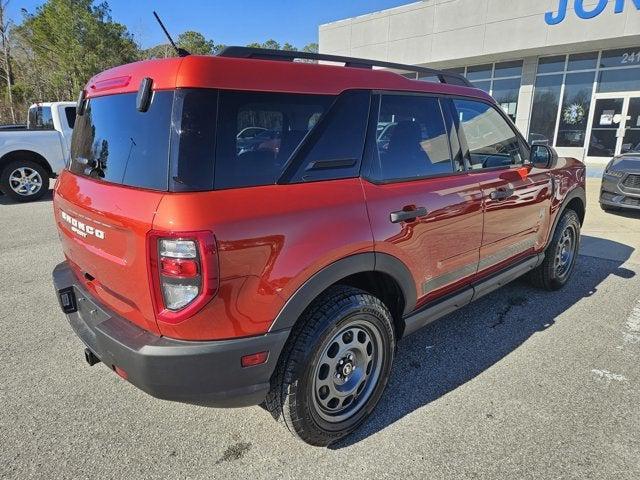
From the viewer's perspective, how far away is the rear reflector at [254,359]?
1864mm

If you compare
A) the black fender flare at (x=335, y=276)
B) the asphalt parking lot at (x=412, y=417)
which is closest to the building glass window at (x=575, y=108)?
the asphalt parking lot at (x=412, y=417)

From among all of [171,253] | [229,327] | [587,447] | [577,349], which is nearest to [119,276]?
[171,253]

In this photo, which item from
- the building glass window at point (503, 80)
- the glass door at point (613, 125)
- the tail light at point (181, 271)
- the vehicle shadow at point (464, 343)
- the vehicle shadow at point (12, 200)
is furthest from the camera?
the building glass window at point (503, 80)

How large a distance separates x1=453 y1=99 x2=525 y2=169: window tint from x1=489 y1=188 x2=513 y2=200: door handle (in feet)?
0.69

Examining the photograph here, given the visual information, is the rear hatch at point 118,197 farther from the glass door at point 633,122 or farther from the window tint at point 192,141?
the glass door at point 633,122

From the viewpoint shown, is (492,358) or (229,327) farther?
(492,358)

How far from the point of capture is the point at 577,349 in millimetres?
3248

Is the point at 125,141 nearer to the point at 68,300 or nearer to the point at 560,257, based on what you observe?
the point at 68,300

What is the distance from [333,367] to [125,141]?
5.03ft

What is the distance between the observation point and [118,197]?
6.29 feet

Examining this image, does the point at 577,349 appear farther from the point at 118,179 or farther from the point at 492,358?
the point at 118,179

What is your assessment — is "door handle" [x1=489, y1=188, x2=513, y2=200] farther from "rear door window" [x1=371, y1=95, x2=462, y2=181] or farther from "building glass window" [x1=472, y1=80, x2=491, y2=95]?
"building glass window" [x1=472, y1=80, x2=491, y2=95]

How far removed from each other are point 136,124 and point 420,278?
5.80 feet

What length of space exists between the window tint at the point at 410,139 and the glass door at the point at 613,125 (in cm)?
1315
